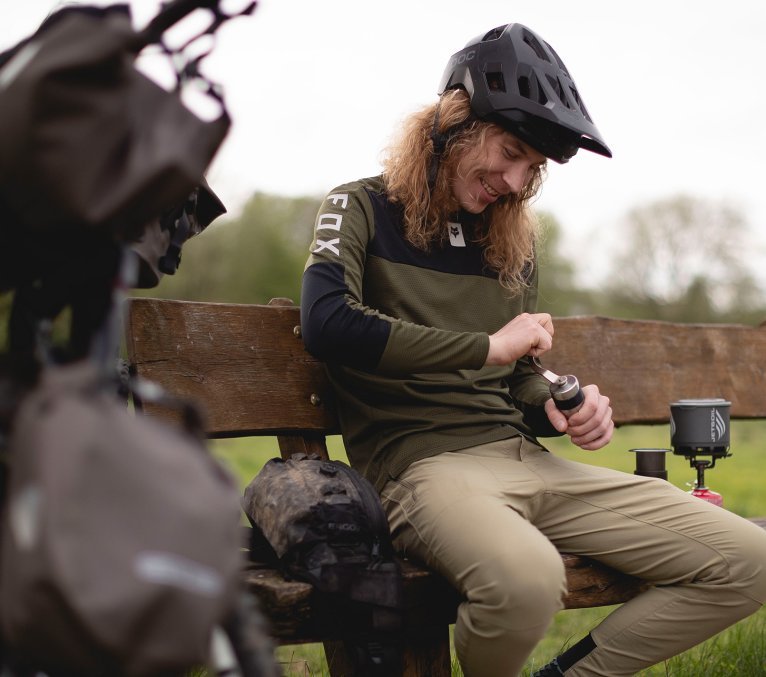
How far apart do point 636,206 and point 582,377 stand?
2894cm

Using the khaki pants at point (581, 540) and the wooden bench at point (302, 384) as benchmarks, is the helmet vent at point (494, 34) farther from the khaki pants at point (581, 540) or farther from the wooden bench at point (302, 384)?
the khaki pants at point (581, 540)

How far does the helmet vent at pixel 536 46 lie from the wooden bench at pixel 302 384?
1153 millimetres

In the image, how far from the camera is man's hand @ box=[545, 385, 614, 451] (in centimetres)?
309

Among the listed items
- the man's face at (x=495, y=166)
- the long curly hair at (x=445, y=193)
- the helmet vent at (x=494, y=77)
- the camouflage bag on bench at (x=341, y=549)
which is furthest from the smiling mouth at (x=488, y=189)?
the camouflage bag on bench at (x=341, y=549)

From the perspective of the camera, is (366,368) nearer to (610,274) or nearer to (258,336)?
(258,336)

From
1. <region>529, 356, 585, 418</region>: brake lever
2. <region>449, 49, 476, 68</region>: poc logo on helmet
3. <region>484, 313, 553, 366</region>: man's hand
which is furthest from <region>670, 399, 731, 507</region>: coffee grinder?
<region>449, 49, 476, 68</region>: poc logo on helmet

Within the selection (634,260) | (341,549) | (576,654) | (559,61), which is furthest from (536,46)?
(634,260)

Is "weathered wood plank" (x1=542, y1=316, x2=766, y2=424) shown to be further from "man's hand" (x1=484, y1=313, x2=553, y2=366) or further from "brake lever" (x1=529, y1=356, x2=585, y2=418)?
"man's hand" (x1=484, y1=313, x2=553, y2=366)

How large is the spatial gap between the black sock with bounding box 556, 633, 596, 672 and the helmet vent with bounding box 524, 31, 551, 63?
6.20ft

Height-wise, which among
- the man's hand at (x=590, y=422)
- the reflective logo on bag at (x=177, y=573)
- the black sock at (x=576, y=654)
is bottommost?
the black sock at (x=576, y=654)

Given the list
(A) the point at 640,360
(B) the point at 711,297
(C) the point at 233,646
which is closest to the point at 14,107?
(C) the point at 233,646

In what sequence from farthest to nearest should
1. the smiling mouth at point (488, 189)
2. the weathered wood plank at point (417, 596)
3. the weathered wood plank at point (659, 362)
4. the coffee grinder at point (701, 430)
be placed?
the weathered wood plank at point (659, 362), the coffee grinder at point (701, 430), the smiling mouth at point (488, 189), the weathered wood plank at point (417, 596)

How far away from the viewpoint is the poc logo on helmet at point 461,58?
327cm

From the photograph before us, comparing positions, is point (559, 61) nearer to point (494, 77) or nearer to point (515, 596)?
point (494, 77)
